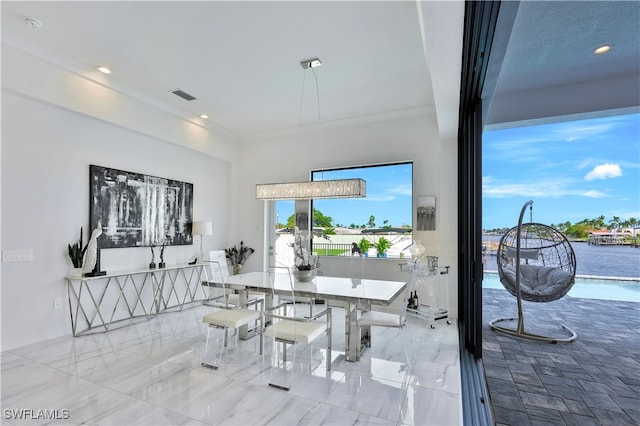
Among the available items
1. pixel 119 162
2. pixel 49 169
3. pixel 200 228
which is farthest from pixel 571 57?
pixel 200 228

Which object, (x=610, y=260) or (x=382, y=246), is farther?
(x=382, y=246)

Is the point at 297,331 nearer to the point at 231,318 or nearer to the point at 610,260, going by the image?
the point at 231,318

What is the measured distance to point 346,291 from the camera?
327 centimetres

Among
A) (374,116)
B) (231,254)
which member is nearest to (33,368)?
(231,254)

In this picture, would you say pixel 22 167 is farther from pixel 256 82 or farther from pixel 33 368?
pixel 256 82

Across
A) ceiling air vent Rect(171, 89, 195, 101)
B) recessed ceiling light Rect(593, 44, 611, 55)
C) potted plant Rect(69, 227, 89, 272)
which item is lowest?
potted plant Rect(69, 227, 89, 272)

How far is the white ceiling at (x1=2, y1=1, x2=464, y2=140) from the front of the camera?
2768 mm

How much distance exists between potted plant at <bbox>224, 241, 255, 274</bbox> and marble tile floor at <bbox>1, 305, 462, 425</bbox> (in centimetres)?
257

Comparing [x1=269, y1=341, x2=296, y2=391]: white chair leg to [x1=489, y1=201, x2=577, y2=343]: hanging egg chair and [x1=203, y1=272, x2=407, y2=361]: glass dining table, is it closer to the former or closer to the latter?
[x1=203, y1=272, x2=407, y2=361]: glass dining table

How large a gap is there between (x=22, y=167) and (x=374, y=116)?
4.88 metres

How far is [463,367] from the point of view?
3.01 metres

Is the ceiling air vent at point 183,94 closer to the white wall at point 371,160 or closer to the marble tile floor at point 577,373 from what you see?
the white wall at point 371,160

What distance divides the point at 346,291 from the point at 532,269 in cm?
194

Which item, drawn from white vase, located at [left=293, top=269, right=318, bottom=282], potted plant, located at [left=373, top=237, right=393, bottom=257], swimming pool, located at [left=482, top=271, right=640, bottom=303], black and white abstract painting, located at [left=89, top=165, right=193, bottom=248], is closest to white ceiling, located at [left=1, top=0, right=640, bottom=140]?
swimming pool, located at [left=482, top=271, right=640, bottom=303]
